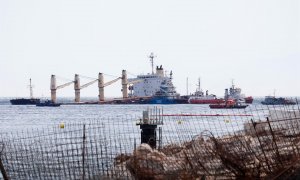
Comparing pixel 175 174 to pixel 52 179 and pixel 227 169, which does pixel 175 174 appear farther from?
pixel 52 179

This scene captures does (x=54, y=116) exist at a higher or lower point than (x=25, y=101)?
lower

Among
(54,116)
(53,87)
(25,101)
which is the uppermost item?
(53,87)

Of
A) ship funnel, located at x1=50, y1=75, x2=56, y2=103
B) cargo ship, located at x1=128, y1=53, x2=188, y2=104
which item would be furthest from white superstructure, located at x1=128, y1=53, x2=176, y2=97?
ship funnel, located at x1=50, y1=75, x2=56, y2=103

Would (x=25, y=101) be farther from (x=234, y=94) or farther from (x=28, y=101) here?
(x=234, y=94)

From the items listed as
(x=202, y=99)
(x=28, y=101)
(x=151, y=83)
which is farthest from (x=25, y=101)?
(x=202, y=99)

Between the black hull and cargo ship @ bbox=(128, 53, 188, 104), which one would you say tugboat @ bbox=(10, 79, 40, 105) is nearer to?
the black hull

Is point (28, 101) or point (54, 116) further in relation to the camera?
point (28, 101)

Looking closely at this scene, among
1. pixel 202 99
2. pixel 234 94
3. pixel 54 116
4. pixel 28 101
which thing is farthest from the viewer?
pixel 28 101

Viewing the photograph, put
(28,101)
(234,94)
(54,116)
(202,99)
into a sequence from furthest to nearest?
(28,101)
(202,99)
(234,94)
(54,116)

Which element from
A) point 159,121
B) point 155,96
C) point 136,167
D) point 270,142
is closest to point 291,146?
point 270,142

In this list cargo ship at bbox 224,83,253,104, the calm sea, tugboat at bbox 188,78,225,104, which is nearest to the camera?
the calm sea

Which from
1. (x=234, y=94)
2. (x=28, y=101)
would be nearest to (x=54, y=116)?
(x=234, y=94)

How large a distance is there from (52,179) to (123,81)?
105 meters

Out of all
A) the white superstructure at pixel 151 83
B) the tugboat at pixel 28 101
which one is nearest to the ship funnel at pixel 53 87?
the tugboat at pixel 28 101
